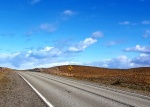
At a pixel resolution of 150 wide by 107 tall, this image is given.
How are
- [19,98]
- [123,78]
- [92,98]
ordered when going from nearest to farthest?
[92,98]
[19,98]
[123,78]

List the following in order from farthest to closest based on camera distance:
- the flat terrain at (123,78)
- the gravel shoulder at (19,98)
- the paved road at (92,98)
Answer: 1. the flat terrain at (123,78)
2. the gravel shoulder at (19,98)
3. the paved road at (92,98)

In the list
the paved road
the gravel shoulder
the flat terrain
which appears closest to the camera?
the paved road

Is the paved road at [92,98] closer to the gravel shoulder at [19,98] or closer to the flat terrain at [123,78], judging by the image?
Answer: the gravel shoulder at [19,98]

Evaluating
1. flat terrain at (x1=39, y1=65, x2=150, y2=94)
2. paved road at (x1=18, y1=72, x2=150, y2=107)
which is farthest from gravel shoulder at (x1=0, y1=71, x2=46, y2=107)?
flat terrain at (x1=39, y1=65, x2=150, y2=94)

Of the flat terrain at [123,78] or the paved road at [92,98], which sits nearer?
the paved road at [92,98]

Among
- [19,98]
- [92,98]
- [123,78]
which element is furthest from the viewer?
[123,78]

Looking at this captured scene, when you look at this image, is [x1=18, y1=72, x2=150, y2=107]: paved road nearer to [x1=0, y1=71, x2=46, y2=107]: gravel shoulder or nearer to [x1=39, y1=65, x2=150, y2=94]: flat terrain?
[x1=0, y1=71, x2=46, y2=107]: gravel shoulder

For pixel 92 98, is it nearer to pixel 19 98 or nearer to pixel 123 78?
pixel 19 98

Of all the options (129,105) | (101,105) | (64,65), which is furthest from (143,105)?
(64,65)

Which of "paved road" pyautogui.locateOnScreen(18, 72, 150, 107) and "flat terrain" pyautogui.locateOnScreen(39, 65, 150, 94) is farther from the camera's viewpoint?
"flat terrain" pyautogui.locateOnScreen(39, 65, 150, 94)

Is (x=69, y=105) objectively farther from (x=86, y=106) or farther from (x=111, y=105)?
(x=111, y=105)

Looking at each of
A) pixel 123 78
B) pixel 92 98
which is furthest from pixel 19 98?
pixel 123 78

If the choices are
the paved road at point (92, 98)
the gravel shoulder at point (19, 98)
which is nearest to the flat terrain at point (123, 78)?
the paved road at point (92, 98)

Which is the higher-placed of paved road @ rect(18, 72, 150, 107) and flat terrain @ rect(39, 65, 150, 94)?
flat terrain @ rect(39, 65, 150, 94)
